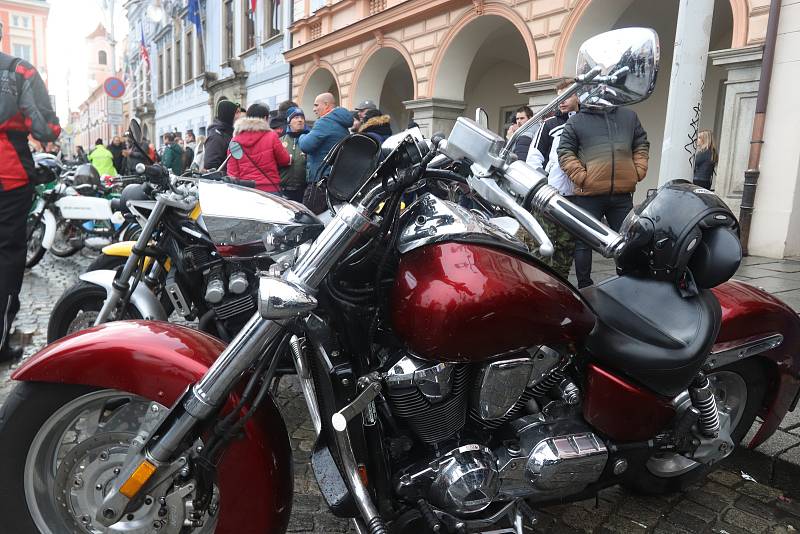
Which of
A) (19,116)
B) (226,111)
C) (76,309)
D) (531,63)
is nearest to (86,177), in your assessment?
(226,111)

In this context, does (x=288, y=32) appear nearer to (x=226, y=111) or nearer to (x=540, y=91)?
(x=540, y=91)

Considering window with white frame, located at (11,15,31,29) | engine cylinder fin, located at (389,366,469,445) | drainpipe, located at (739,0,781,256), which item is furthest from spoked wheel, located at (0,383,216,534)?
window with white frame, located at (11,15,31,29)

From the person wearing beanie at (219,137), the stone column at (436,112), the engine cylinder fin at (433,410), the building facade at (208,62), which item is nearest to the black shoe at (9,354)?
the person wearing beanie at (219,137)

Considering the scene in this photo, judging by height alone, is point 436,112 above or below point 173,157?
above

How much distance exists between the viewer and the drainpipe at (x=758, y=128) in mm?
6504

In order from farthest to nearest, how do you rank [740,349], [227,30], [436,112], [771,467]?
[227,30] < [436,112] < [771,467] < [740,349]

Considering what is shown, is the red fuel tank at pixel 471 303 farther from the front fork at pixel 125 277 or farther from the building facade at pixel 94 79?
the building facade at pixel 94 79

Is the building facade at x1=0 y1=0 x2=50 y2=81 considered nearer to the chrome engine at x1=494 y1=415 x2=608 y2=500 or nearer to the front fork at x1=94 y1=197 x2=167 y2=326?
the front fork at x1=94 y1=197 x2=167 y2=326

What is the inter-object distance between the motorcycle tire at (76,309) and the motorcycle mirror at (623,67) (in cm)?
289

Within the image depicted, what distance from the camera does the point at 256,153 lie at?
4.95m

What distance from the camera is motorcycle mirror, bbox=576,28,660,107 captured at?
3.97 feet

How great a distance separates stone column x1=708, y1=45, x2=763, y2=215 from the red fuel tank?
6814 millimetres

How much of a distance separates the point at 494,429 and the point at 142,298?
2210 millimetres

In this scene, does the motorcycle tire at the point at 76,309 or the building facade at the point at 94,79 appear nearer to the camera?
the motorcycle tire at the point at 76,309
